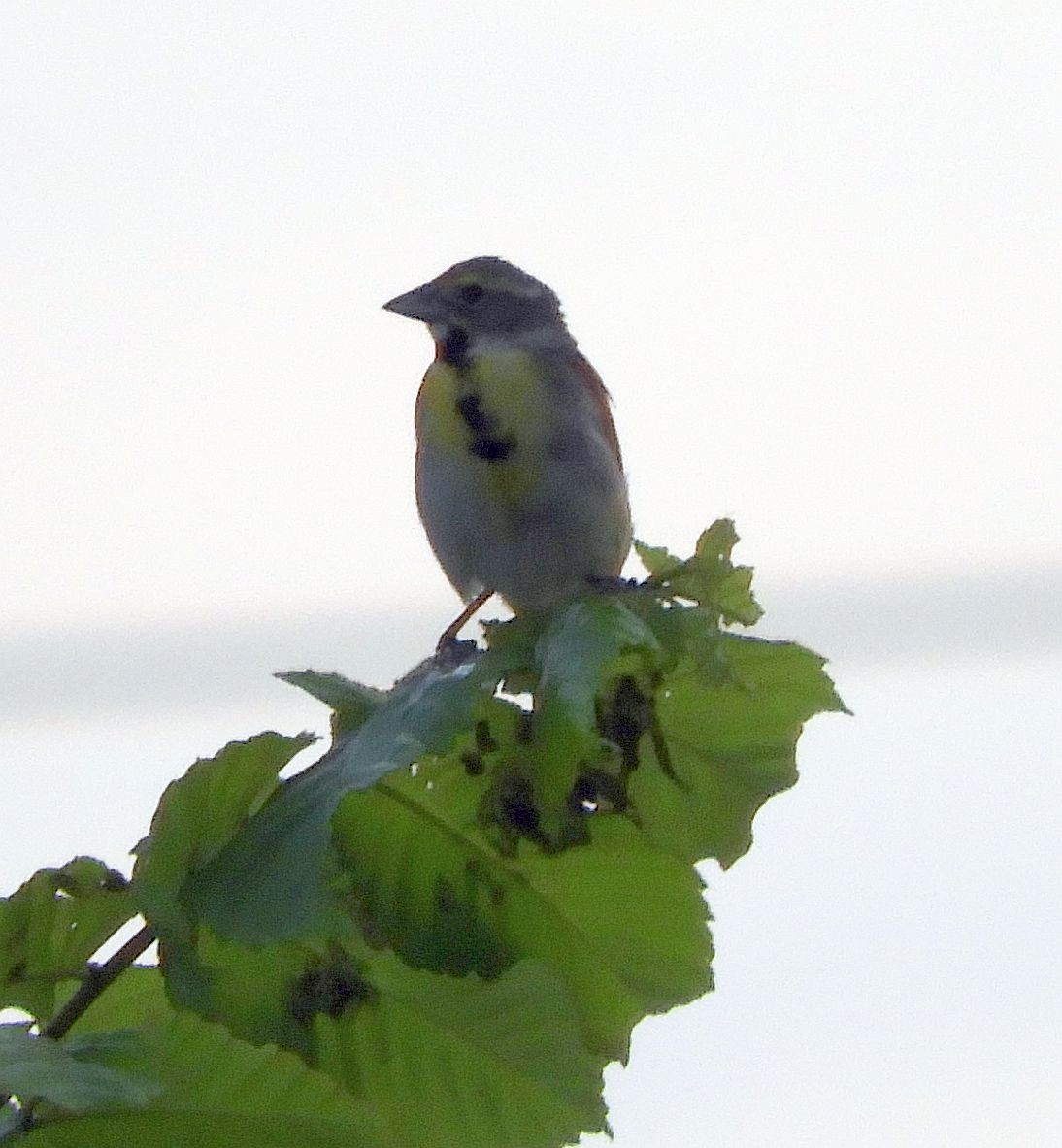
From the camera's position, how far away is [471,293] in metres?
4.97

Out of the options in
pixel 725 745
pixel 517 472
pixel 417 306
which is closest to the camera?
pixel 725 745

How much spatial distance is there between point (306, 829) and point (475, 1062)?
271 millimetres

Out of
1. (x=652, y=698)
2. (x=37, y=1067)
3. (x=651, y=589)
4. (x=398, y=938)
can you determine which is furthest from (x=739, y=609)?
A: (x=37, y=1067)

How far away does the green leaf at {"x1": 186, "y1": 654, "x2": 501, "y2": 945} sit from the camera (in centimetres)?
138

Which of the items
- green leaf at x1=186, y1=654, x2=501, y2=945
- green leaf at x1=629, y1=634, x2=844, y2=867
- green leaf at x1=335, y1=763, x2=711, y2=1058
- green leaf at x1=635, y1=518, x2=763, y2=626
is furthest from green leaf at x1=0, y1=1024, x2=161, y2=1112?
green leaf at x1=635, y1=518, x2=763, y2=626

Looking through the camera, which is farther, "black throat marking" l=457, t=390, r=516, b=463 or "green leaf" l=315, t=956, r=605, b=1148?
"black throat marking" l=457, t=390, r=516, b=463

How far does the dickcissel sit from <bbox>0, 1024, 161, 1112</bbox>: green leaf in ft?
9.07

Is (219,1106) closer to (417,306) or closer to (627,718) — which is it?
(627,718)

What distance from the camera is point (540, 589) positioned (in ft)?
14.5

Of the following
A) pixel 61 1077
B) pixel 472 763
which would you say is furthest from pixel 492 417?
pixel 61 1077

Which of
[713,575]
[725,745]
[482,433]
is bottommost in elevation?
[725,745]

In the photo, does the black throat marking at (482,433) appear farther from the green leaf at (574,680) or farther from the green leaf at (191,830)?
the green leaf at (191,830)

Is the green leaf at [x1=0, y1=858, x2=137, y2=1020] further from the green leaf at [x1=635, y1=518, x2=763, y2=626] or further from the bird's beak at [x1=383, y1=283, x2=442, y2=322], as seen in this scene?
the bird's beak at [x1=383, y1=283, x2=442, y2=322]

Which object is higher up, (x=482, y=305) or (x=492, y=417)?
(x=482, y=305)
